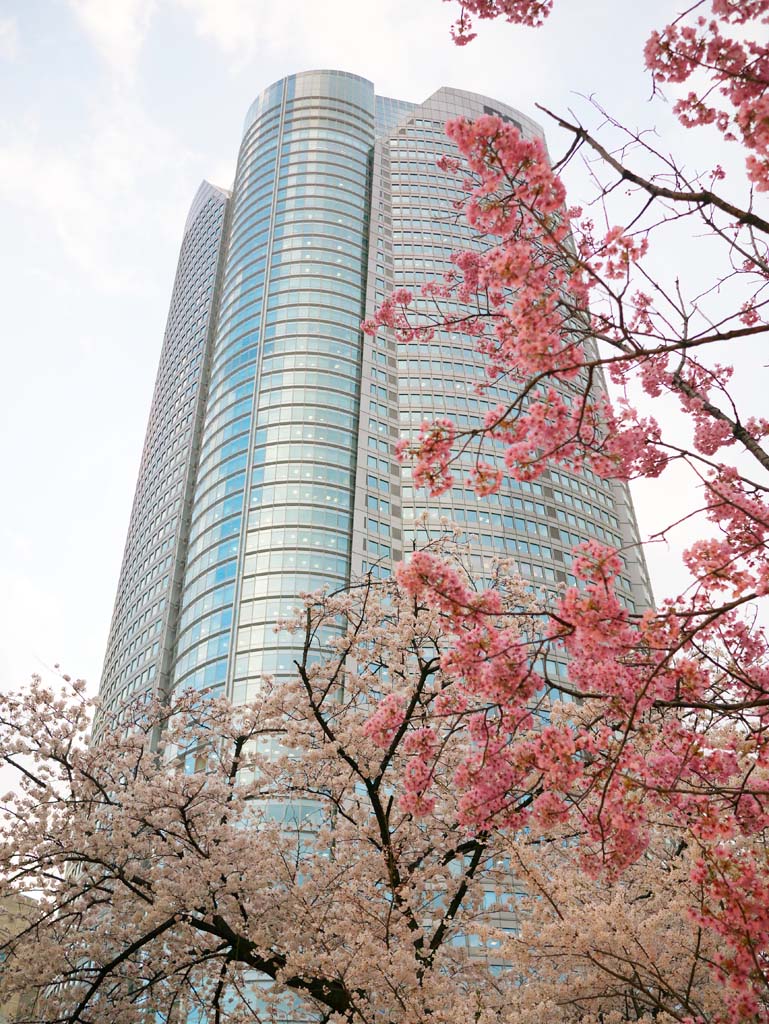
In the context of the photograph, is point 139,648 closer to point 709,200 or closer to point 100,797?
point 100,797

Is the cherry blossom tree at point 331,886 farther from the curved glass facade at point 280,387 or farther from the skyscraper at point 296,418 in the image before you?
the curved glass facade at point 280,387

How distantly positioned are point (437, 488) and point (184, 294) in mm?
96038

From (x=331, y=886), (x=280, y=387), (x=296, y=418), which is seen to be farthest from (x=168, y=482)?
(x=331, y=886)

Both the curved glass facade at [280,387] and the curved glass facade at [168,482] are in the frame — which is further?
the curved glass facade at [168,482]

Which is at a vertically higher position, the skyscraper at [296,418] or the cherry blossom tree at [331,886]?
the skyscraper at [296,418]

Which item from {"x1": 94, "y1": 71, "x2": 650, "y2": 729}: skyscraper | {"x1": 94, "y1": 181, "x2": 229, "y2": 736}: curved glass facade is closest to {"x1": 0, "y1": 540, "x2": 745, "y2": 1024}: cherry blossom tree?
{"x1": 94, "y1": 71, "x2": 650, "y2": 729}: skyscraper

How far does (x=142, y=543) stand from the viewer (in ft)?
251

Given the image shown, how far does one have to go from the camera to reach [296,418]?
6141cm

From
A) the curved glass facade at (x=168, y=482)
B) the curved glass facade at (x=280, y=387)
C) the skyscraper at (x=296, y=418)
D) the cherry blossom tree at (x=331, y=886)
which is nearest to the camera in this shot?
the cherry blossom tree at (x=331, y=886)

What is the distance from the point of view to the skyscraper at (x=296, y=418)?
55562mm

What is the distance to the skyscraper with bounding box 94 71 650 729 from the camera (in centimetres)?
5556

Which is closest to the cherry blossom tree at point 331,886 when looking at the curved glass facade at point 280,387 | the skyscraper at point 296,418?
the skyscraper at point 296,418

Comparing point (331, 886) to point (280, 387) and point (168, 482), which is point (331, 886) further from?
point (168, 482)

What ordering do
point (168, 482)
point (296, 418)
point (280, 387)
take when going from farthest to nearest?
point (168, 482) < point (280, 387) < point (296, 418)
